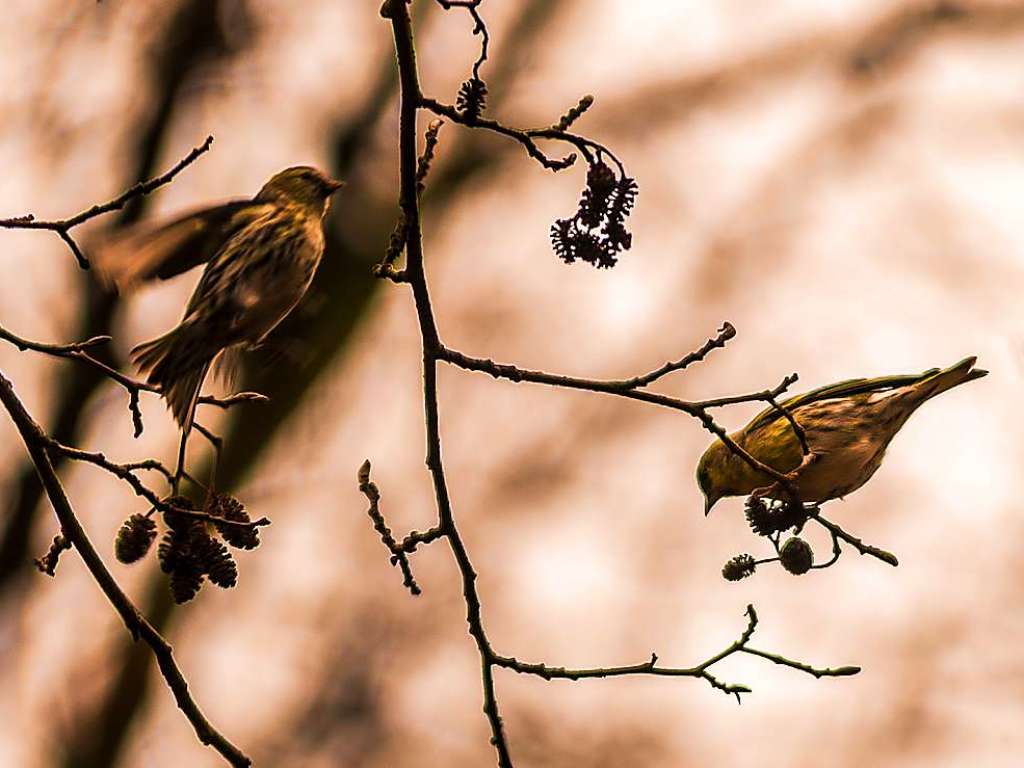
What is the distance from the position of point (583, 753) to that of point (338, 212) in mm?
4355

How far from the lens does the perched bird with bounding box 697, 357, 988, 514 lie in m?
3.95

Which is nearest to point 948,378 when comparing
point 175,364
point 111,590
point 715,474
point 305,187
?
point 715,474

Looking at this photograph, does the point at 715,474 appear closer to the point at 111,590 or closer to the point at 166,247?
the point at 166,247

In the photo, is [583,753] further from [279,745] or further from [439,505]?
[439,505]

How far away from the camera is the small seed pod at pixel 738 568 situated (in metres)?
3.16

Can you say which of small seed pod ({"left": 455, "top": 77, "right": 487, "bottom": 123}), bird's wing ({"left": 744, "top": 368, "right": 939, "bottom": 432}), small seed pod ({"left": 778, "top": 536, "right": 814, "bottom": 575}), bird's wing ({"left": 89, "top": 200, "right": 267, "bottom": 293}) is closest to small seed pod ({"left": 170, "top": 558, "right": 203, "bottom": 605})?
bird's wing ({"left": 89, "top": 200, "right": 267, "bottom": 293})

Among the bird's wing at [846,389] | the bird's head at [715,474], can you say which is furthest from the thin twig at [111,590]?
the bird's head at [715,474]

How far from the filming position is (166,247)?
2842mm

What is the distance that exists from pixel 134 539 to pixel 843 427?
2265 millimetres

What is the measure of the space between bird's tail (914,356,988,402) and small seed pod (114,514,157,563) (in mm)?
2356

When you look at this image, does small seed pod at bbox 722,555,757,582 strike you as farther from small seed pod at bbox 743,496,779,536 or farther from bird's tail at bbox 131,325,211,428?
bird's tail at bbox 131,325,211,428

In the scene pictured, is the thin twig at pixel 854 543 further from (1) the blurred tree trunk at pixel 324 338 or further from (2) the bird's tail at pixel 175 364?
(1) the blurred tree trunk at pixel 324 338

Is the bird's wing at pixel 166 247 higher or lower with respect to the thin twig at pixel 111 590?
higher

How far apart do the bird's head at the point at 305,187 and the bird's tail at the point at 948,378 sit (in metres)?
1.85
